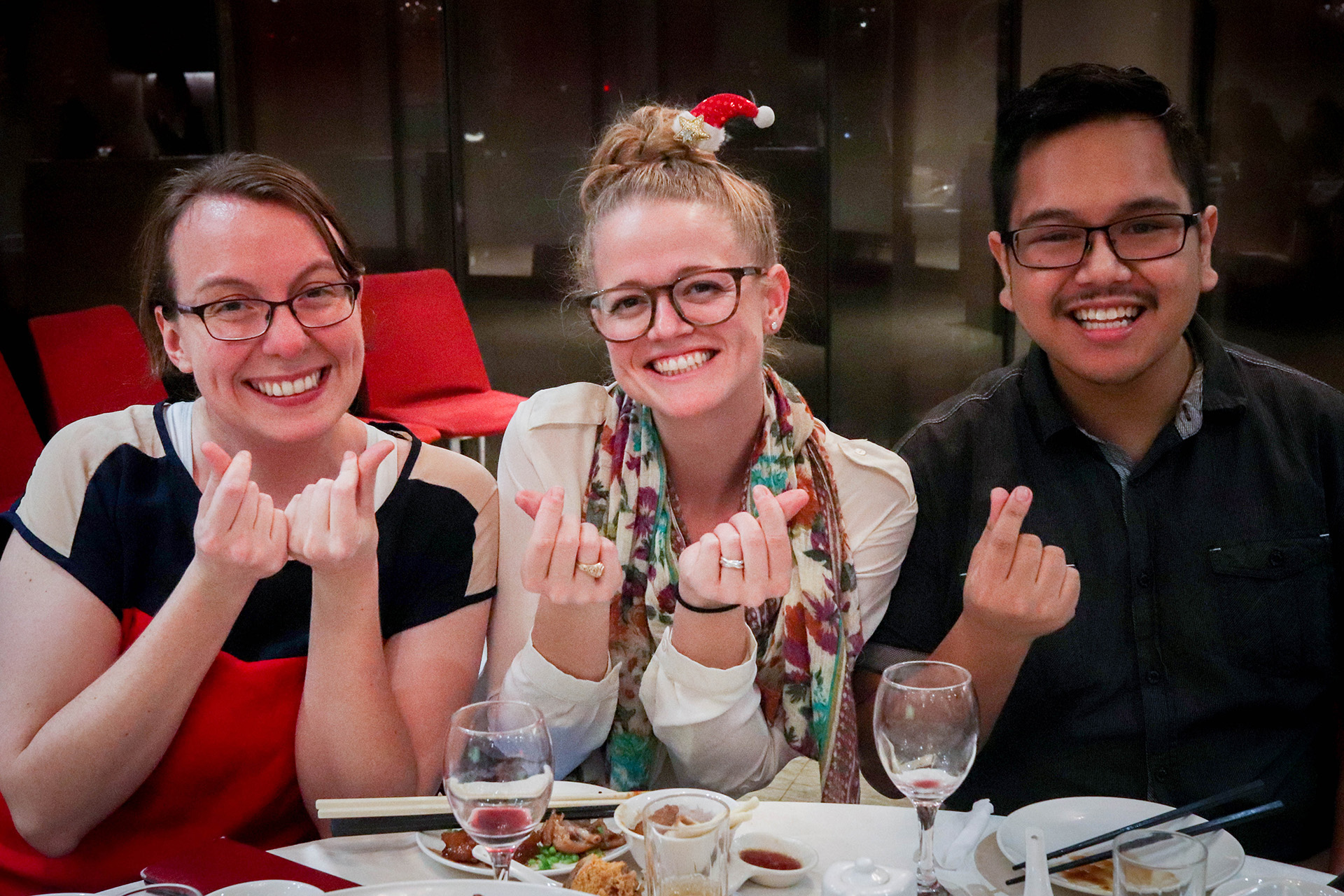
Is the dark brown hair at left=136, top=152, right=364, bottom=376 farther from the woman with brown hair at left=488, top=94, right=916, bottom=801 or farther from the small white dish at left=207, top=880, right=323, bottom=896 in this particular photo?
the small white dish at left=207, top=880, right=323, bottom=896

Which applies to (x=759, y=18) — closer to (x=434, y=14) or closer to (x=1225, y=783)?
(x=434, y=14)

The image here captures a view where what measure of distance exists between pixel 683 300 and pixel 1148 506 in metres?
0.77

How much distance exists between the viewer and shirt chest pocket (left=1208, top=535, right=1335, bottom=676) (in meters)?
1.93

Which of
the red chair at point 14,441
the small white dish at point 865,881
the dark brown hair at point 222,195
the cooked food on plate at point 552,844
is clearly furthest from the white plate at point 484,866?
the red chair at point 14,441

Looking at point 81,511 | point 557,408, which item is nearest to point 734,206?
point 557,408

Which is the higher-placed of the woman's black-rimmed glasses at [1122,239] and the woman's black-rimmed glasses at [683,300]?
the woman's black-rimmed glasses at [1122,239]

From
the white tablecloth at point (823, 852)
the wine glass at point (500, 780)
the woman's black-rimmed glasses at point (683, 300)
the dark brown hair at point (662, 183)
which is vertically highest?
the dark brown hair at point (662, 183)

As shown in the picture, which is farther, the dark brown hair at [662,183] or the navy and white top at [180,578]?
the dark brown hair at [662,183]

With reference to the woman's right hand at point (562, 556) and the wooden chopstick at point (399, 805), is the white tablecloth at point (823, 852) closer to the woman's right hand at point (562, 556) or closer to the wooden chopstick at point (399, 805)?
the wooden chopstick at point (399, 805)

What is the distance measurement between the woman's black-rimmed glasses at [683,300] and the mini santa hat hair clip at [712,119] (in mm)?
265

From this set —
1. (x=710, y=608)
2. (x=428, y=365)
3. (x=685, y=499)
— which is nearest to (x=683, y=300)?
(x=685, y=499)

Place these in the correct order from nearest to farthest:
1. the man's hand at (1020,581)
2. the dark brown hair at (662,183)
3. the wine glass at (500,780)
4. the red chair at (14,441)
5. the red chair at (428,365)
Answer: the wine glass at (500,780), the man's hand at (1020,581), the dark brown hair at (662,183), the red chair at (14,441), the red chair at (428,365)

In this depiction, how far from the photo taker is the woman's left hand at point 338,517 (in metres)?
1.58

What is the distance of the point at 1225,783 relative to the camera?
192cm
